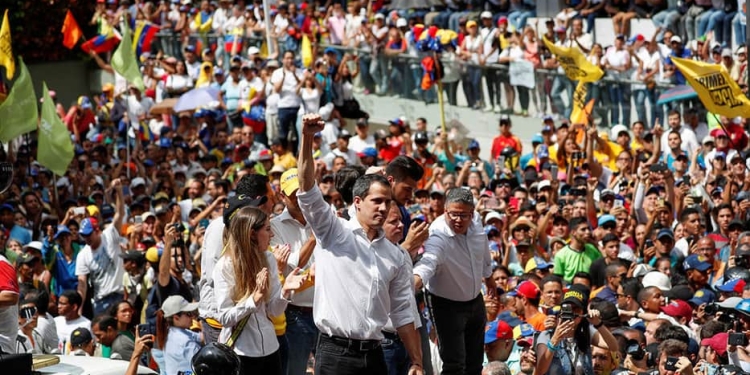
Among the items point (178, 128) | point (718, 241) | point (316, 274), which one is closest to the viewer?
point (316, 274)

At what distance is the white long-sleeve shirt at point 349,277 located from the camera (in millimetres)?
7797

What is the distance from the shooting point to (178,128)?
78.0 ft

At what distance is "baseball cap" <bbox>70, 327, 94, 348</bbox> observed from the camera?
11531 mm

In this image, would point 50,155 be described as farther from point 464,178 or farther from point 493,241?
point 493,241

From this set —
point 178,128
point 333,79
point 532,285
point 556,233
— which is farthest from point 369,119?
point 532,285

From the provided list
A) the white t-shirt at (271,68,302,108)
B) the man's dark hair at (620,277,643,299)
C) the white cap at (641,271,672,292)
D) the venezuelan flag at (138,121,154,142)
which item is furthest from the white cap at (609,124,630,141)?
the venezuelan flag at (138,121,154,142)

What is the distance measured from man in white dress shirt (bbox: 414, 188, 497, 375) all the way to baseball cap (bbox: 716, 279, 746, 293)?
2.97 m

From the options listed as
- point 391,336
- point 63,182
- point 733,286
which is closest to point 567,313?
point 391,336

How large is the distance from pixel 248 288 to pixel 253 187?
40.0 inches

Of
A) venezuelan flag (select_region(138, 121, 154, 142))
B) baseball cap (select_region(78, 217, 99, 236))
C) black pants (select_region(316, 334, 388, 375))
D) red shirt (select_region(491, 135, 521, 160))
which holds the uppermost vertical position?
black pants (select_region(316, 334, 388, 375))

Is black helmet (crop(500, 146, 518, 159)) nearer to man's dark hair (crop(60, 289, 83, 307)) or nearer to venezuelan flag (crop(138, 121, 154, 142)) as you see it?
venezuelan flag (crop(138, 121, 154, 142))

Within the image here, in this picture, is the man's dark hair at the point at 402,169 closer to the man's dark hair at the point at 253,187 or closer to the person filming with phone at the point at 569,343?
the man's dark hair at the point at 253,187

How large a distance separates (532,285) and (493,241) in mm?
2801

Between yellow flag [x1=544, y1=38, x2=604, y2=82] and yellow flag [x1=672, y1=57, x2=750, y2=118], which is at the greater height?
yellow flag [x1=672, y1=57, x2=750, y2=118]
